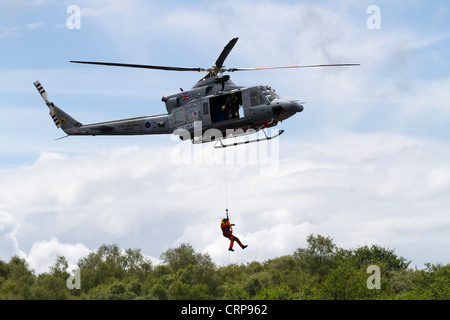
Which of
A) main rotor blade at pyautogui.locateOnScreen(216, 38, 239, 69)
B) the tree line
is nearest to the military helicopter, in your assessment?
main rotor blade at pyautogui.locateOnScreen(216, 38, 239, 69)

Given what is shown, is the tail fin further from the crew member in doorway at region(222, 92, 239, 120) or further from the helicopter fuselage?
the crew member in doorway at region(222, 92, 239, 120)

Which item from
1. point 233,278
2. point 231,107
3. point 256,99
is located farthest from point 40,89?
point 233,278

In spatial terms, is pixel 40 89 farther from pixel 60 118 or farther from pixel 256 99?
pixel 256 99

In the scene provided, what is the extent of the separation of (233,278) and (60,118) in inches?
2635

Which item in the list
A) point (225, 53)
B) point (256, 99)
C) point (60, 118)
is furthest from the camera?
point (60, 118)

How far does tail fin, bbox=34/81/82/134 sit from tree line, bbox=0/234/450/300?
39787mm

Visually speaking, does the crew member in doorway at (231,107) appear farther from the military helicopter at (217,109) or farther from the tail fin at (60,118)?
the tail fin at (60,118)

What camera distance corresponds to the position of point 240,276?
10812cm

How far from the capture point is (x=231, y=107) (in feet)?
128

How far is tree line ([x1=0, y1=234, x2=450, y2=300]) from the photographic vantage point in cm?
8244

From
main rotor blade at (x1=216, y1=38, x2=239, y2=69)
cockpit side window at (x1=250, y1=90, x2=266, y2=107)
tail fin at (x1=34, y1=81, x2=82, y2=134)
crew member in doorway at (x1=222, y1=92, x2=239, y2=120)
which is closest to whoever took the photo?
main rotor blade at (x1=216, y1=38, x2=239, y2=69)

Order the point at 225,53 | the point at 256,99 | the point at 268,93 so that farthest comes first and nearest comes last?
the point at 225,53, the point at 268,93, the point at 256,99
